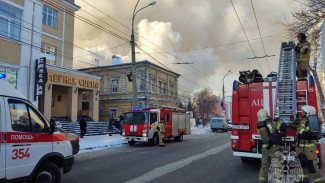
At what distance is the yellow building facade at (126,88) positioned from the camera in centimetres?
3803

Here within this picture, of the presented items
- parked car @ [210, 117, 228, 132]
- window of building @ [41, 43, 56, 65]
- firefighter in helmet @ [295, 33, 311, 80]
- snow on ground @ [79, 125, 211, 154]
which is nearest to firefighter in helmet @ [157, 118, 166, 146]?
snow on ground @ [79, 125, 211, 154]

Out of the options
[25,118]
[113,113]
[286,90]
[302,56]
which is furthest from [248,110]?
[113,113]

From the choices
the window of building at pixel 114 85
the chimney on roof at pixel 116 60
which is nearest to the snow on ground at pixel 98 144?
the window of building at pixel 114 85

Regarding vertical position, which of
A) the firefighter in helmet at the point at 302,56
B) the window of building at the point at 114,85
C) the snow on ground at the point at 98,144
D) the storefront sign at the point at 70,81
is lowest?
the snow on ground at the point at 98,144

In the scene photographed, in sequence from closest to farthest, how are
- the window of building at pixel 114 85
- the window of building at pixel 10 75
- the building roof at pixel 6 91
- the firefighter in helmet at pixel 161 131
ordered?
the building roof at pixel 6 91, the firefighter in helmet at pixel 161 131, the window of building at pixel 10 75, the window of building at pixel 114 85

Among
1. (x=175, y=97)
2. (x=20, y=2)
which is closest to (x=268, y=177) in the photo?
(x=20, y=2)

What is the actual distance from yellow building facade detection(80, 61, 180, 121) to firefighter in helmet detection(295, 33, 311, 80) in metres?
28.3

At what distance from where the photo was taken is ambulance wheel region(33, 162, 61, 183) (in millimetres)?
5723

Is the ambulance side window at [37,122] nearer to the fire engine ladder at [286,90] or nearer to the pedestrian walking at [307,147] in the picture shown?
the pedestrian walking at [307,147]

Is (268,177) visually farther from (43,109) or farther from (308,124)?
(43,109)

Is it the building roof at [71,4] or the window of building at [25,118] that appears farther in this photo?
the building roof at [71,4]

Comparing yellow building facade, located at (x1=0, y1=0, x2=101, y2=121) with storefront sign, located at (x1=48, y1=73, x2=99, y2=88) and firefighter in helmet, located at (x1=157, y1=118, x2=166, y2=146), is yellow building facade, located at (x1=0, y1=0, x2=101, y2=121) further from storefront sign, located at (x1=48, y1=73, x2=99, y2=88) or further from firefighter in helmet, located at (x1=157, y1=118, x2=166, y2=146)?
firefighter in helmet, located at (x1=157, y1=118, x2=166, y2=146)

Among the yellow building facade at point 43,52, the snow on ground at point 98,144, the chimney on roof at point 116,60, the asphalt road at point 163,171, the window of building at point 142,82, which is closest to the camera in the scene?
the asphalt road at point 163,171

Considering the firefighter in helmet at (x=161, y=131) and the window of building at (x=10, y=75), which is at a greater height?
the window of building at (x=10, y=75)
